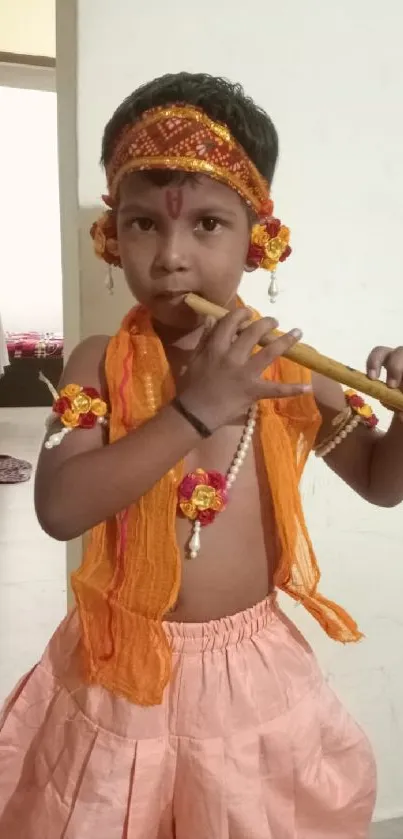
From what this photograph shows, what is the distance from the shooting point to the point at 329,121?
787mm

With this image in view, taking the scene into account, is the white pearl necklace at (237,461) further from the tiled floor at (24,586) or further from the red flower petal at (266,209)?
the tiled floor at (24,586)

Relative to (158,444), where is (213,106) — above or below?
above

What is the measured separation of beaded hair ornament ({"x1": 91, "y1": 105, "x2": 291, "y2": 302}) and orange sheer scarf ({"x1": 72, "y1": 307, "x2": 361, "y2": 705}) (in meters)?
0.13

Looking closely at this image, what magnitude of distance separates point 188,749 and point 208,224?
43 cm

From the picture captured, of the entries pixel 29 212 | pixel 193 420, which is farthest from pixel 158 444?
pixel 29 212

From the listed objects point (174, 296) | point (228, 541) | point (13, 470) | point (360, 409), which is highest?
point (174, 296)

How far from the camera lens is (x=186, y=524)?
611mm

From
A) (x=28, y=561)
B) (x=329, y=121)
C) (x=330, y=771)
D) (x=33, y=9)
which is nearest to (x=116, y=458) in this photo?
(x=330, y=771)

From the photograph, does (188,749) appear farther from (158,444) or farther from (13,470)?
(13,470)

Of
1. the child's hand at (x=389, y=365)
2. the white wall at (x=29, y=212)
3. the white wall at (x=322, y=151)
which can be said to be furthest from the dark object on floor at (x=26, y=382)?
the child's hand at (x=389, y=365)

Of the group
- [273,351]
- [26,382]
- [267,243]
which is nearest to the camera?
[273,351]

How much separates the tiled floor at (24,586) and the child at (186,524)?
Answer: 632mm

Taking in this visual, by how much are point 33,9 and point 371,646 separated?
2737 mm

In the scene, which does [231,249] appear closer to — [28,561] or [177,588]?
[177,588]
